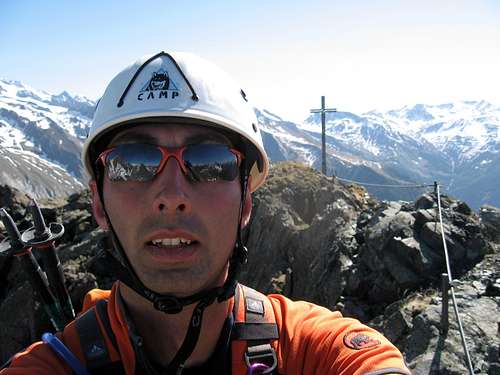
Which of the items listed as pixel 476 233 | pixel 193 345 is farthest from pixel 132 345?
pixel 476 233

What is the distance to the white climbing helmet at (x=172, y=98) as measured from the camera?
11.4 feet

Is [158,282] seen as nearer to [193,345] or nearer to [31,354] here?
[193,345]

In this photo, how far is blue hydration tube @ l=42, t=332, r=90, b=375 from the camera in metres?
2.87

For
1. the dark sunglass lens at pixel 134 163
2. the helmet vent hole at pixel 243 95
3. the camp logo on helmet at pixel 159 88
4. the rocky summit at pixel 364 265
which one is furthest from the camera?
the rocky summit at pixel 364 265

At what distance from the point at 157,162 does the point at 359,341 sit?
6.61 feet

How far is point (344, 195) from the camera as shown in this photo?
835 inches

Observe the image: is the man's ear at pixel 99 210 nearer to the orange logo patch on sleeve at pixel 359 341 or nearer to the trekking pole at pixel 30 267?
the orange logo patch on sleeve at pixel 359 341

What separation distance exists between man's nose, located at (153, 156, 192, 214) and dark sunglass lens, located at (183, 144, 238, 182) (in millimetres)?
95

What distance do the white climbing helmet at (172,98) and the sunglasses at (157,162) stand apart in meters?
0.32

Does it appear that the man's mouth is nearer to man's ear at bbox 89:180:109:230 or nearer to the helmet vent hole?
man's ear at bbox 89:180:109:230

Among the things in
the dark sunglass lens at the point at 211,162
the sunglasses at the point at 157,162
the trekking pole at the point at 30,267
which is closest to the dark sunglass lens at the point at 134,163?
the sunglasses at the point at 157,162

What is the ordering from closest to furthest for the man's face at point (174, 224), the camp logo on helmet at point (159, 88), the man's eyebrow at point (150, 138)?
the man's face at point (174, 224) < the man's eyebrow at point (150, 138) < the camp logo on helmet at point (159, 88)

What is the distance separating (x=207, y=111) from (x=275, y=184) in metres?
18.6

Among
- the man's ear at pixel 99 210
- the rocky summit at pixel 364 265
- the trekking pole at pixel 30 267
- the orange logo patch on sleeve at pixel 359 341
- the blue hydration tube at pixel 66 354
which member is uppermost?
the man's ear at pixel 99 210
